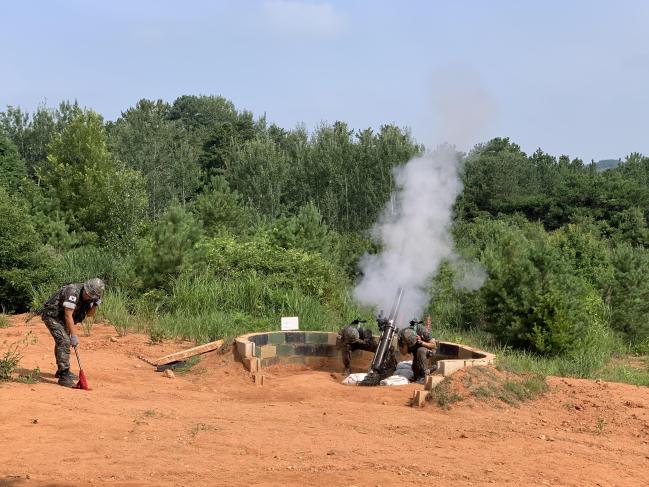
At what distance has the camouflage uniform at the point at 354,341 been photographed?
12.1m

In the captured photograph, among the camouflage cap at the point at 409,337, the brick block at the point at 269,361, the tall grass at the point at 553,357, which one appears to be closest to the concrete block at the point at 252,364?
the brick block at the point at 269,361

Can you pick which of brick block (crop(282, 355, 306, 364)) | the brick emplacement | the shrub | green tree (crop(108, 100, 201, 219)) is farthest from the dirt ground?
green tree (crop(108, 100, 201, 219))

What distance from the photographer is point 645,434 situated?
8.51m

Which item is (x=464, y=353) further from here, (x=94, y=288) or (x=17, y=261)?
(x=17, y=261)

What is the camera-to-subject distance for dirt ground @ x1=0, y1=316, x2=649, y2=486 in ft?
20.1

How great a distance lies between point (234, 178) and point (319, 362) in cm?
2549

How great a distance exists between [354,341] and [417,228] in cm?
222

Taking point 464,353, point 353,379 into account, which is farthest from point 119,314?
point 464,353

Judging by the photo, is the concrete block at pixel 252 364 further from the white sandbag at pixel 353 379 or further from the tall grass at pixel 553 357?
the tall grass at pixel 553 357

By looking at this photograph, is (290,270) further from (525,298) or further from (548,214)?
(548,214)

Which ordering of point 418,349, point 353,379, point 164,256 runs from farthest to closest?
point 164,256 < point 353,379 < point 418,349

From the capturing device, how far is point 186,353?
11961 millimetres

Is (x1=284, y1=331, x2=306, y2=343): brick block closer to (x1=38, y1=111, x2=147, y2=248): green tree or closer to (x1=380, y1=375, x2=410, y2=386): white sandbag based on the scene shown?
(x1=380, y1=375, x2=410, y2=386): white sandbag

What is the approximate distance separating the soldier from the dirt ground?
30 cm
